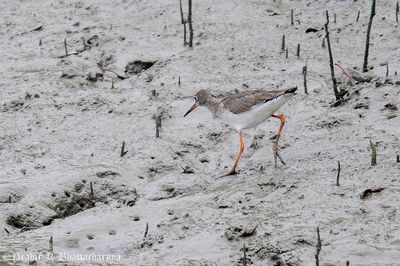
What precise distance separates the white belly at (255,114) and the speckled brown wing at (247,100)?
0.04 m

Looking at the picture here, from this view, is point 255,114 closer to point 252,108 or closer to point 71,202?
point 252,108

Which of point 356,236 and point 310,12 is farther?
point 310,12

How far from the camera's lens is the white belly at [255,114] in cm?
643

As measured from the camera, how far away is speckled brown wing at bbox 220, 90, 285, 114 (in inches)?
254

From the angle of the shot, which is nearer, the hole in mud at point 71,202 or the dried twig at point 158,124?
the hole in mud at point 71,202

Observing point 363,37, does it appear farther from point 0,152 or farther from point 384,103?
point 0,152

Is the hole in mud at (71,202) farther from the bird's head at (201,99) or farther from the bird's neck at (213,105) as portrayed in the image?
the bird's head at (201,99)

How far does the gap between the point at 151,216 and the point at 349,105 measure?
2808 mm

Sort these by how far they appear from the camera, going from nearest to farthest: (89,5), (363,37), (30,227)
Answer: (30,227) < (363,37) < (89,5)

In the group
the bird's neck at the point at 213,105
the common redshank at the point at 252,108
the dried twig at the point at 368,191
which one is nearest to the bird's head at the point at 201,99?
the bird's neck at the point at 213,105

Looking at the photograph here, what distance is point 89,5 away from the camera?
36.7ft

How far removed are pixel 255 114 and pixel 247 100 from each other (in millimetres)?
166

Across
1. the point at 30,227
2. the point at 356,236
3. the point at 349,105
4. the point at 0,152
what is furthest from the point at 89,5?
the point at 356,236

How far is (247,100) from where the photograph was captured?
6555mm
